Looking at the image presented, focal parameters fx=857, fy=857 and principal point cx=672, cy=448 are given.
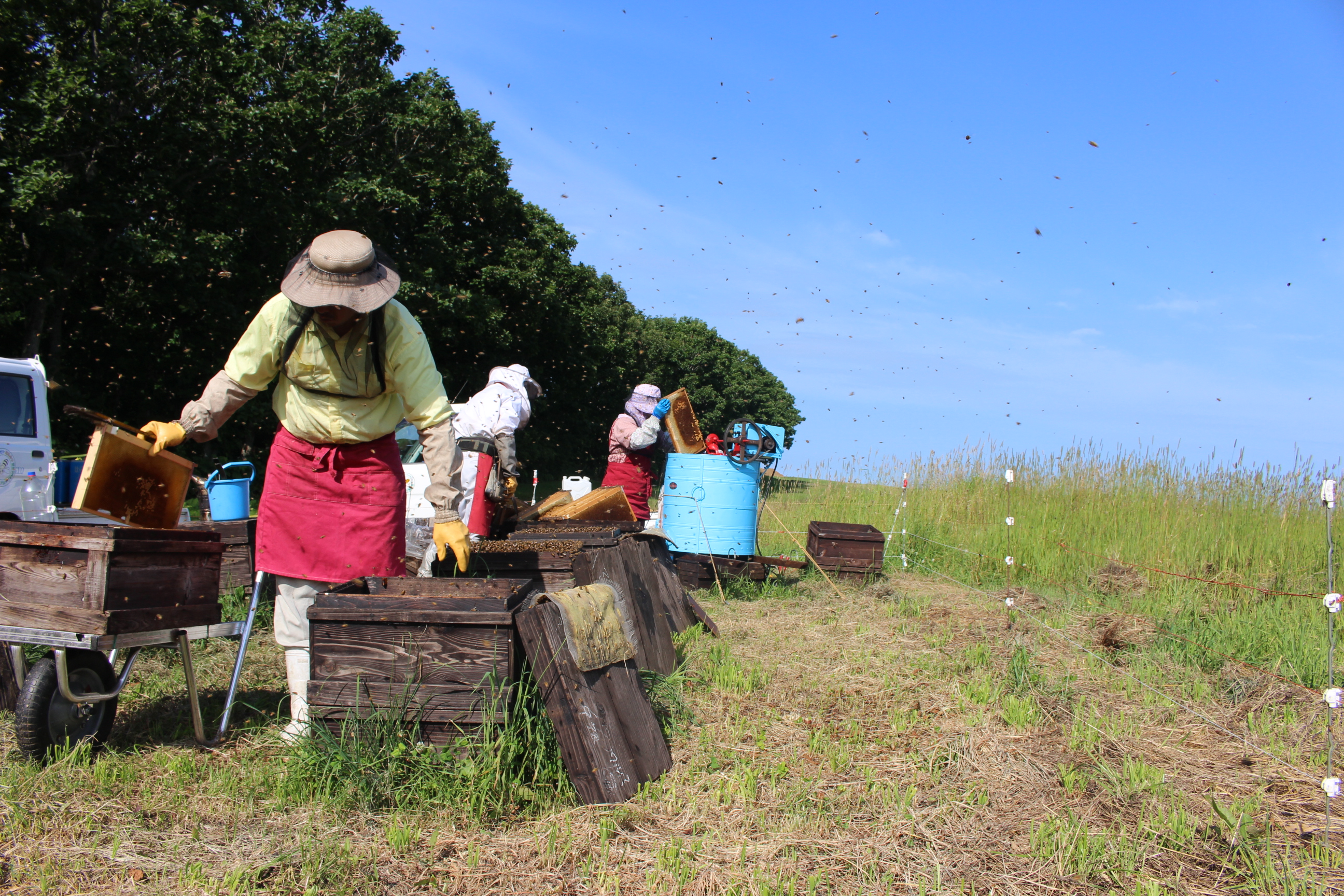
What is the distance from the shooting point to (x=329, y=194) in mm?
18469

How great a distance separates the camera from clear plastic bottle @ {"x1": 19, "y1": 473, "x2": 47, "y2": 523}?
806 centimetres

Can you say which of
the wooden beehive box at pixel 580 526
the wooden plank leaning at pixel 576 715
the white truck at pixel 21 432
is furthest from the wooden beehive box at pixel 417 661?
the white truck at pixel 21 432

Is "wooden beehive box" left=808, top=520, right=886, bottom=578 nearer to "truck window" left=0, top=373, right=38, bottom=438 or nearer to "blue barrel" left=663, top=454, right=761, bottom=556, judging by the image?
"blue barrel" left=663, top=454, right=761, bottom=556

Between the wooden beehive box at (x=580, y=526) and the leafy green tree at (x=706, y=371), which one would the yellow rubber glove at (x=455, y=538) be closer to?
the wooden beehive box at (x=580, y=526)

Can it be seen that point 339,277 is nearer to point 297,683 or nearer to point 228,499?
point 297,683

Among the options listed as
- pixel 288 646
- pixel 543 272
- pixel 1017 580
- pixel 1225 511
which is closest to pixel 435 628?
pixel 288 646

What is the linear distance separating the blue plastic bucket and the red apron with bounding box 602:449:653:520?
3.28 metres

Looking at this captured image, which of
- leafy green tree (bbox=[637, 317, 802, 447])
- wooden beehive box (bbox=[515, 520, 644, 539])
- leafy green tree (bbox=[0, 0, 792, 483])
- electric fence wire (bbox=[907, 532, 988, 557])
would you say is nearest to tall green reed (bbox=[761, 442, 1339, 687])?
electric fence wire (bbox=[907, 532, 988, 557])

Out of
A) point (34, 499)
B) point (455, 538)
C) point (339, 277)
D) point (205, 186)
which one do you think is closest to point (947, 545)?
point (455, 538)

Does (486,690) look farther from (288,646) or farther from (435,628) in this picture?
(288,646)

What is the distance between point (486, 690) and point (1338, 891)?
2885 mm

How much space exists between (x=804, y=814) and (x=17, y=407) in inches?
337

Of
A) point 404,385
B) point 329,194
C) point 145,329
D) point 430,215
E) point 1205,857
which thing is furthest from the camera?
point 430,215

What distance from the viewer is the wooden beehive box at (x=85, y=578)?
3.13 m
